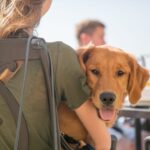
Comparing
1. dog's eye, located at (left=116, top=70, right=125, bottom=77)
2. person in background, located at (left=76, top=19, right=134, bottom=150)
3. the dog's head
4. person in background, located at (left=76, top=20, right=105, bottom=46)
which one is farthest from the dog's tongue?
person in background, located at (left=76, top=20, right=105, bottom=46)

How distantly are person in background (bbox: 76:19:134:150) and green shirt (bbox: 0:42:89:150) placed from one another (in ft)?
7.72

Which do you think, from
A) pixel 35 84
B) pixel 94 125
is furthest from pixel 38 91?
pixel 94 125

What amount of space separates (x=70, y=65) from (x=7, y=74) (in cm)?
19

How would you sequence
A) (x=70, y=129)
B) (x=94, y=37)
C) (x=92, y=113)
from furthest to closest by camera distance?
(x=94, y=37) < (x=70, y=129) < (x=92, y=113)

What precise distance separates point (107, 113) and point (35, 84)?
34cm

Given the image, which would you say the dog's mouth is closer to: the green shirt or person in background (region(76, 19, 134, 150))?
the green shirt

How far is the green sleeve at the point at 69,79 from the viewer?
1.33 metres

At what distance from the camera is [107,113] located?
1.56m

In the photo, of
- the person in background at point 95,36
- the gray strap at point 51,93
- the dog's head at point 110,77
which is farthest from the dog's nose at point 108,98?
the person in background at point 95,36

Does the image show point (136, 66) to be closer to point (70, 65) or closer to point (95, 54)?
point (95, 54)

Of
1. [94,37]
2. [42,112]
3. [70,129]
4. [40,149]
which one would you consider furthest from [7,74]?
[94,37]

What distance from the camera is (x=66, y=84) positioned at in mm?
1339

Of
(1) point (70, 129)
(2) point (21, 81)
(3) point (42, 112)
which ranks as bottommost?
(1) point (70, 129)

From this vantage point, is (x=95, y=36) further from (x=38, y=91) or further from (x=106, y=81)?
(x=38, y=91)
